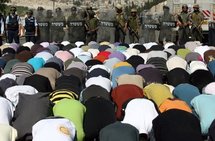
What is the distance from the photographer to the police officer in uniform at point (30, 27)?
16.0 metres

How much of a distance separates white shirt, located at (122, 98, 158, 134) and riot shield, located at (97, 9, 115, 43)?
9.33 m

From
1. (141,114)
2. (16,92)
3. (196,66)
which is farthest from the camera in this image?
(196,66)

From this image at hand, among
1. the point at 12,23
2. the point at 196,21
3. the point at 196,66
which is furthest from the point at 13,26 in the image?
the point at 196,66

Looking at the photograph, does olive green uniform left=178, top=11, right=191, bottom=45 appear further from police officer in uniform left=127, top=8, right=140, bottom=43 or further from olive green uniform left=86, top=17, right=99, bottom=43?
olive green uniform left=86, top=17, right=99, bottom=43

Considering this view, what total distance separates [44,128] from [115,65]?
14.1 ft

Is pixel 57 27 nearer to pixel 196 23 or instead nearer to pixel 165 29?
pixel 165 29

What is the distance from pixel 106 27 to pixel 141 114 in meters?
9.77

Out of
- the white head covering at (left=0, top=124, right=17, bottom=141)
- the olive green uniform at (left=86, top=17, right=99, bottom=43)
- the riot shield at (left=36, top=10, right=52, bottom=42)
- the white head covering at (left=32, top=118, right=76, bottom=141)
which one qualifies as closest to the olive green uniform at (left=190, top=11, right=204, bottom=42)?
the olive green uniform at (left=86, top=17, right=99, bottom=43)

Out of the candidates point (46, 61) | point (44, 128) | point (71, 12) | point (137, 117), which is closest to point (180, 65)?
point (46, 61)

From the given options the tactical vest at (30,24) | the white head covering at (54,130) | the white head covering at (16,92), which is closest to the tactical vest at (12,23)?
the tactical vest at (30,24)

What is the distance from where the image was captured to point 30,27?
16016 millimetres

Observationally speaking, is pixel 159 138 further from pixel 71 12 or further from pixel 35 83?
pixel 71 12

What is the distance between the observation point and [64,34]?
16750mm

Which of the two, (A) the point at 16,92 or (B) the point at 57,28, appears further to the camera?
(B) the point at 57,28
